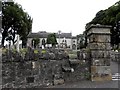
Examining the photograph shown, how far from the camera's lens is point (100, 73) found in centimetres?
728

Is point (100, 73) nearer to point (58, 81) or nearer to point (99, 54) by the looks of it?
point (99, 54)

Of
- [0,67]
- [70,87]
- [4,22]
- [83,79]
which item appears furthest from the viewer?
[4,22]

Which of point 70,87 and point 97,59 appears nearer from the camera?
point 70,87

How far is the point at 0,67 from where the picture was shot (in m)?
6.14

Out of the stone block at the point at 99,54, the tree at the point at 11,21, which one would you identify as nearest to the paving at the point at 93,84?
the stone block at the point at 99,54

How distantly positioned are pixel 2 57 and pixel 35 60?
1059 mm

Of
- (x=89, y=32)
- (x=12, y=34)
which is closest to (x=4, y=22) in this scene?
(x=12, y=34)

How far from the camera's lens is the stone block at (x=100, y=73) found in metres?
7.27

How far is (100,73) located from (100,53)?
2.16 ft

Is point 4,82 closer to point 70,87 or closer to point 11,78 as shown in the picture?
point 11,78

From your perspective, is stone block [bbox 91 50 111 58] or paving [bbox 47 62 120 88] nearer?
paving [bbox 47 62 120 88]

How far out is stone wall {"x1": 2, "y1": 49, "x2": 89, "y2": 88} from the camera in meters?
6.33

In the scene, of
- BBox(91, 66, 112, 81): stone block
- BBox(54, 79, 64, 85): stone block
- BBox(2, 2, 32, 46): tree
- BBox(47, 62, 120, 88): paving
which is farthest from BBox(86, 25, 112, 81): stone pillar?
BBox(2, 2, 32, 46): tree

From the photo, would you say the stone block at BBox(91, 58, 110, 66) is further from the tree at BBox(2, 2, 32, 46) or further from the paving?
the tree at BBox(2, 2, 32, 46)
